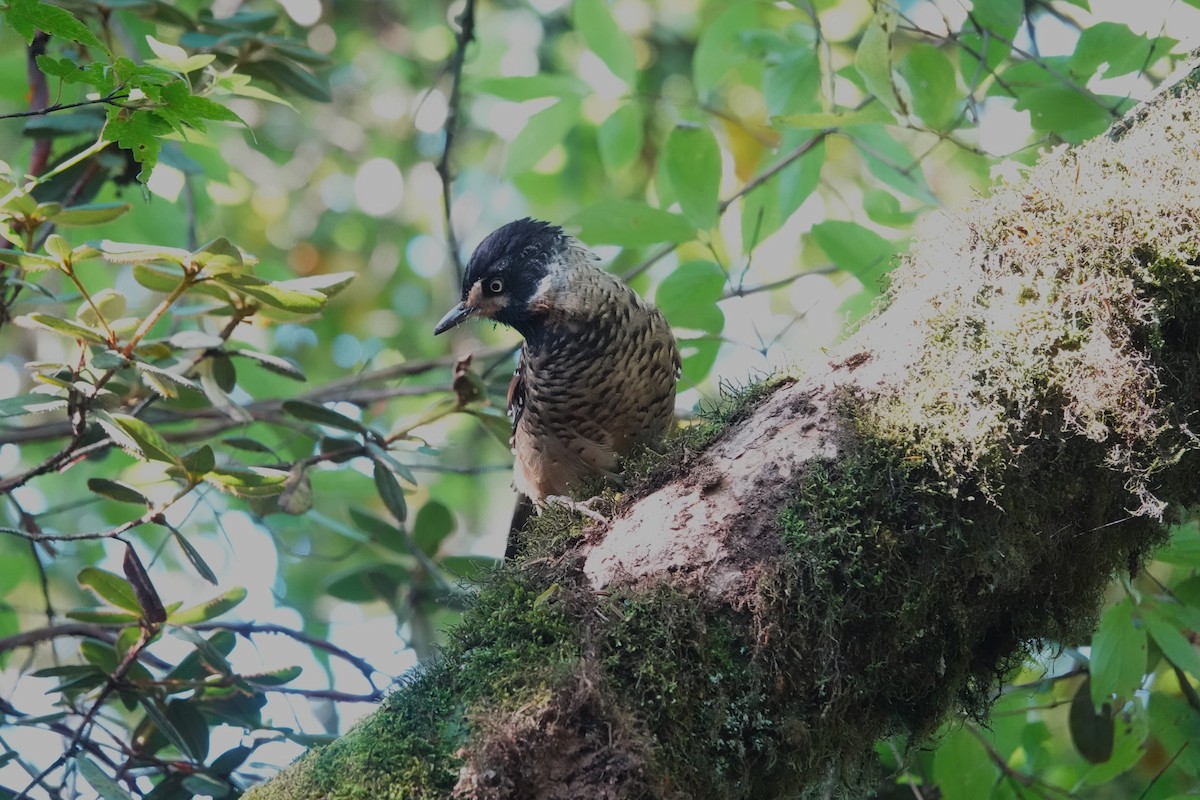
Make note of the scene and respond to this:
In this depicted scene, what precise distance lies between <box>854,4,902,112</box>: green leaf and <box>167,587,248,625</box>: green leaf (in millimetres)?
1872

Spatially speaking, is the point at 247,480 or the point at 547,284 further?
the point at 547,284

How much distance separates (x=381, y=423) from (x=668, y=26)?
11.7ft

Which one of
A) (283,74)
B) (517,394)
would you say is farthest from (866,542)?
(283,74)

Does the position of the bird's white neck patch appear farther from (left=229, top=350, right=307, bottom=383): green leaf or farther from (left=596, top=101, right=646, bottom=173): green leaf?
(left=229, top=350, right=307, bottom=383): green leaf

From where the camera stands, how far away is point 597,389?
305 centimetres

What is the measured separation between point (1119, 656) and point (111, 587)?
2225 millimetres

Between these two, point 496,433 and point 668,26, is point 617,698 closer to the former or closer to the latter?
point 496,433

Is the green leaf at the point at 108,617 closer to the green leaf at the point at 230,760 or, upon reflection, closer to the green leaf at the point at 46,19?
the green leaf at the point at 230,760

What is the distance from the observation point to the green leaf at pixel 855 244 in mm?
2762

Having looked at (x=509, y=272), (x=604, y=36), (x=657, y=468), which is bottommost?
(x=657, y=468)

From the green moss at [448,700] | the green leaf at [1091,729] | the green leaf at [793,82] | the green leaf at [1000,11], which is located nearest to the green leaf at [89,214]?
the green moss at [448,700]

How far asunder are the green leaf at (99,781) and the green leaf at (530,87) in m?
2.07

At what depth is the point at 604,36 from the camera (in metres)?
3.21

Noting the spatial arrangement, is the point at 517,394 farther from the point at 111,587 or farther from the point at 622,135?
the point at 111,587
